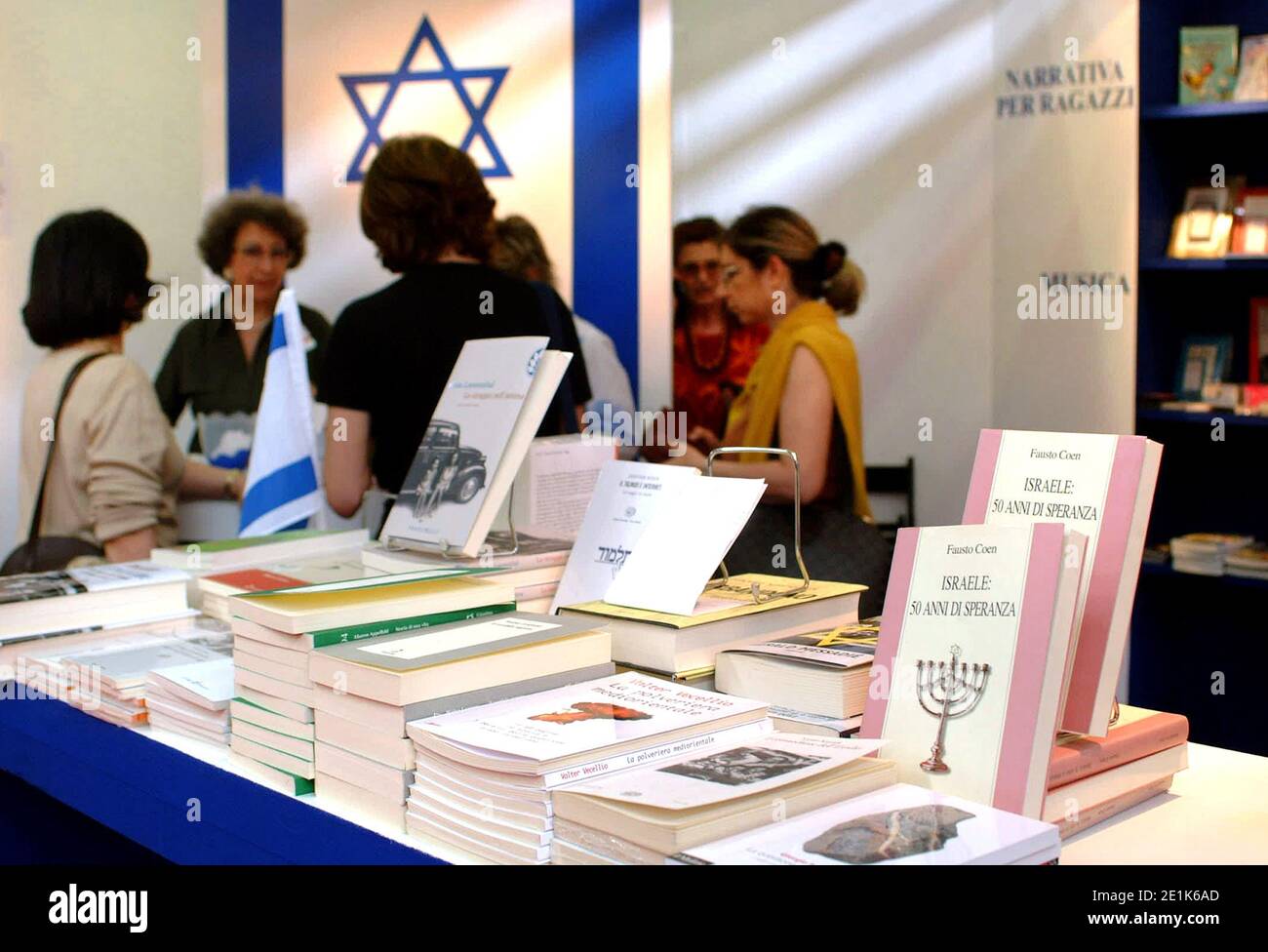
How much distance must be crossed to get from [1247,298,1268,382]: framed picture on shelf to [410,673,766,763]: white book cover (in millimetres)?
3440

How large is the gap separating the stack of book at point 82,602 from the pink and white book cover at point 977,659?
52.0 inches

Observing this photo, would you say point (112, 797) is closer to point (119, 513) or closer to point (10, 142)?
point (119, 513)

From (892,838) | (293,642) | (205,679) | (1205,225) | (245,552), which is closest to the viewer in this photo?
(892,838)

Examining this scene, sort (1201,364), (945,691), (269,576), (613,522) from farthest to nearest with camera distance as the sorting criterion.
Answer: (1201,364) → (269,576) → (613,522) → (945,691)

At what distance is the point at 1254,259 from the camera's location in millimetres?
3973

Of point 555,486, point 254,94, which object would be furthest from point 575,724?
point 254,94

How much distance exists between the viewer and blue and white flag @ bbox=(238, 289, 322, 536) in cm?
307

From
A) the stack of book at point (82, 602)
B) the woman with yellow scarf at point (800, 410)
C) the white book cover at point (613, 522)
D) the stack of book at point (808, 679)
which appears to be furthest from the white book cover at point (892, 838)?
the stack of book at point (82, 602)

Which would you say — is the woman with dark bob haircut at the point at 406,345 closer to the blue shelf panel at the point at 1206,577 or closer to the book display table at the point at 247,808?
the book display table at the point at 247,808

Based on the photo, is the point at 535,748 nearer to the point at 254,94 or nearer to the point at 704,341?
the point at 254,94

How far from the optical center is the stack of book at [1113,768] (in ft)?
4.32

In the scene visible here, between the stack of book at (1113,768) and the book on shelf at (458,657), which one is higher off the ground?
the book on shelf at (458,657)

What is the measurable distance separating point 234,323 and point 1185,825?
3370 mm

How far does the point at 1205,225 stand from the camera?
419 centimetres
